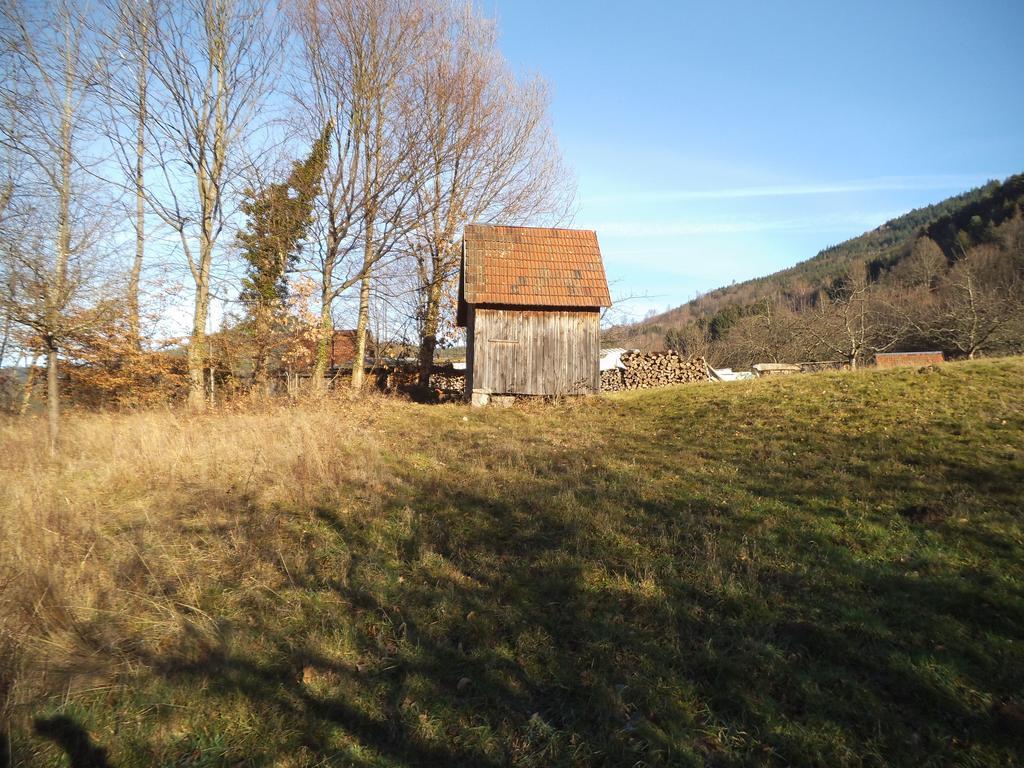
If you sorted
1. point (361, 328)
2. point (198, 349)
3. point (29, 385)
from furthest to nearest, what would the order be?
1. point (361, 328)
2. point (198, 349)
3. point (29, 385)

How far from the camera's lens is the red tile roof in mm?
15953

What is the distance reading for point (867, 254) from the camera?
87.4 m

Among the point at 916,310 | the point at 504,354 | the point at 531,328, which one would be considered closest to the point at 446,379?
the point at 504,354

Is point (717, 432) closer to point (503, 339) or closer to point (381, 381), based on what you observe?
point (503, 339)

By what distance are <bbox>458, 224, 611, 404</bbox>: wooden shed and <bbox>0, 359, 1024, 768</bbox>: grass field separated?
27.7ft

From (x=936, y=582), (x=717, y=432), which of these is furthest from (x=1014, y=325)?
Answer: (x=936, y=582)

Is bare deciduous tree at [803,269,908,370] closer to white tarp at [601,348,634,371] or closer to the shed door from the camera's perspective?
white tarp at [601,348,634,371]

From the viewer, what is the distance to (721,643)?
11.5ft

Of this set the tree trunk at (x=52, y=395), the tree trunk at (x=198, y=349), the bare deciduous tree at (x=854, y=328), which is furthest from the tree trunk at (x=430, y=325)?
the bare deciduous tree at (x=854, y=328)

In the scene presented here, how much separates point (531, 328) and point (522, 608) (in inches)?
495

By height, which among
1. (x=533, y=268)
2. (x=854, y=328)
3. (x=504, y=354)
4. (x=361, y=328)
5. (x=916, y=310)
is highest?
(x=916, y=310)

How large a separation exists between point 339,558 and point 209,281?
1173 cm

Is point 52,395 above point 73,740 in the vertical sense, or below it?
above

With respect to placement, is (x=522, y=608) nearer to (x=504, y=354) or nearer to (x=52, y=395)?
(x=52, y=395)
